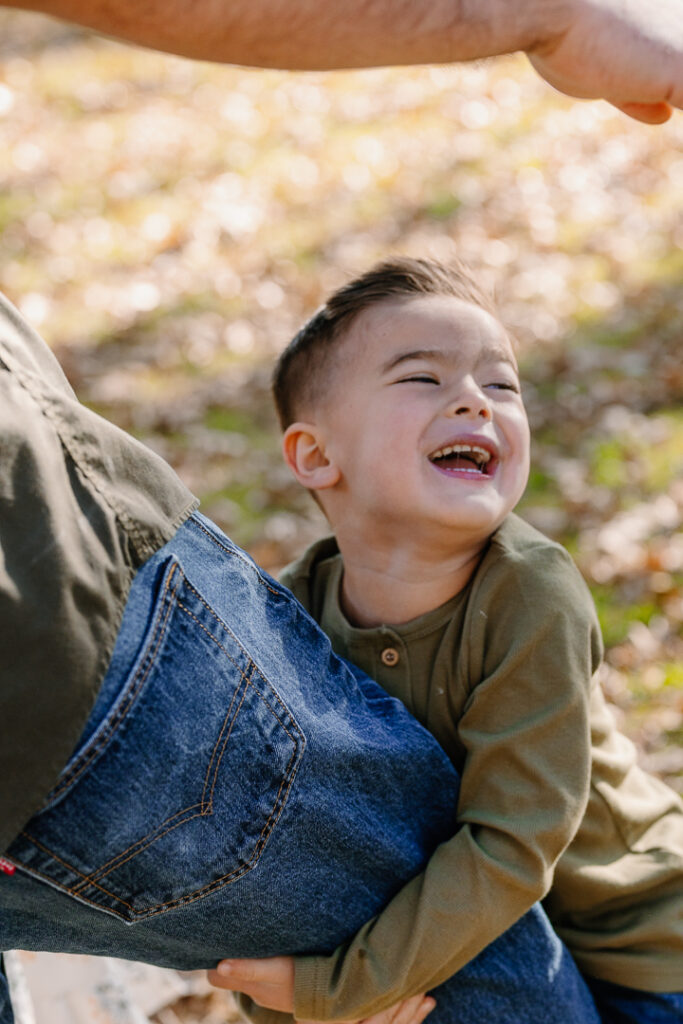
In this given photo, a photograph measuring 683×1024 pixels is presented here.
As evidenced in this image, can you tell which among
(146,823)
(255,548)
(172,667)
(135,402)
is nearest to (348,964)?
(146,823)


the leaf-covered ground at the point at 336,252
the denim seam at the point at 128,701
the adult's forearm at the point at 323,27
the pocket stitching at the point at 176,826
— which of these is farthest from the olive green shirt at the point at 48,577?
the leaf-covered ground at the point at 336,252

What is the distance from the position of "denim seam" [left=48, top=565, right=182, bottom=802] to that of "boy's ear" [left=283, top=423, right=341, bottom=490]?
842 millimetres

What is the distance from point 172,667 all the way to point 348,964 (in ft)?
2.47

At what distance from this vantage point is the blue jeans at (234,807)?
150 centimetres

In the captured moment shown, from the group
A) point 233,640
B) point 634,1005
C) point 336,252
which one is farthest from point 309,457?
point 336,252

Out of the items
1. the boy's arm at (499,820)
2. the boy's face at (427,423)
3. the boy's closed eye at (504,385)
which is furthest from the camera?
the boy's closed eye at (504,385)

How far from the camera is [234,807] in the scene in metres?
1.66

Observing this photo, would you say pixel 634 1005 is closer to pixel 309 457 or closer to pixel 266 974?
pixel 266 974

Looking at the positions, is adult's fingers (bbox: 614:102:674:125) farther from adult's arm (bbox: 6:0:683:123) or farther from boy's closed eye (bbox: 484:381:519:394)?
boy's closed eye (bbox: 484:381:519:394)

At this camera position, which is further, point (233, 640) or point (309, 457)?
point (309, 457)

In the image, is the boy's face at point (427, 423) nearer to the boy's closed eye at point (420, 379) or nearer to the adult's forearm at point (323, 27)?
the boy's closed eye at point (420, 379)

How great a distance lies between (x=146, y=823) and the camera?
1.55 m

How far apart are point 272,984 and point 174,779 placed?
0.64 meters

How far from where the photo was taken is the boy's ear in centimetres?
238
